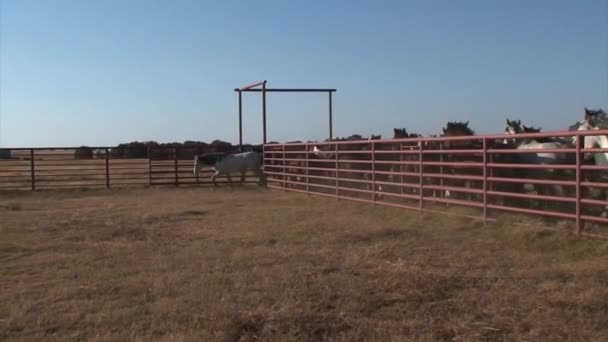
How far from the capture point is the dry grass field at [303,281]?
4.56 meters

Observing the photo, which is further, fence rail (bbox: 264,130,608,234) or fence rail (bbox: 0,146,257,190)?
fence rail (bbox: 0,146,257,190)

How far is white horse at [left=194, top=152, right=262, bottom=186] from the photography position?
22.0 metres

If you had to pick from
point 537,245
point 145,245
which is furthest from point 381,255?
point 145,245

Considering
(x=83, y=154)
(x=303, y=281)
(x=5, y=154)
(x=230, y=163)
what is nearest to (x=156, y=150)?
(x=230, y=163)

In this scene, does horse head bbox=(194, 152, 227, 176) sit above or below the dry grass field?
above

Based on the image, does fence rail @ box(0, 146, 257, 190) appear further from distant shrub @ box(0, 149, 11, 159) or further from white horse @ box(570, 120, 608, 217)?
white horse @ box(570, 120, 608, 217)

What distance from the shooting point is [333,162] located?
1575 cm

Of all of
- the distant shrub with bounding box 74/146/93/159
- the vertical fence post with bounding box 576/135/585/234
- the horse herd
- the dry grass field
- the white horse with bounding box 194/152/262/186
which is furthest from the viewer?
the distant shrub with bounding box 74/146/93/159

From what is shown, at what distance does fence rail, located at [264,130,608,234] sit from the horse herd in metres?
0.02

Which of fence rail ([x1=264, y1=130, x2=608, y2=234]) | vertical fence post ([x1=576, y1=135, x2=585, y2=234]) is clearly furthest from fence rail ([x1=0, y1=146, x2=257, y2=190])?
vertical fence post ([x1=576, y1=135, x2=585, y2=234])

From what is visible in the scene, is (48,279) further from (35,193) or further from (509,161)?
(35,193)

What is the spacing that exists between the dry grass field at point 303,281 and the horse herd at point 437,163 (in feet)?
4.03

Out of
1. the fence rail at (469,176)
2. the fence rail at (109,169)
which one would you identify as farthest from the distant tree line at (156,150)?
the fence rail at (469,176)

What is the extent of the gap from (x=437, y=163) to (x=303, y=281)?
5.66m
